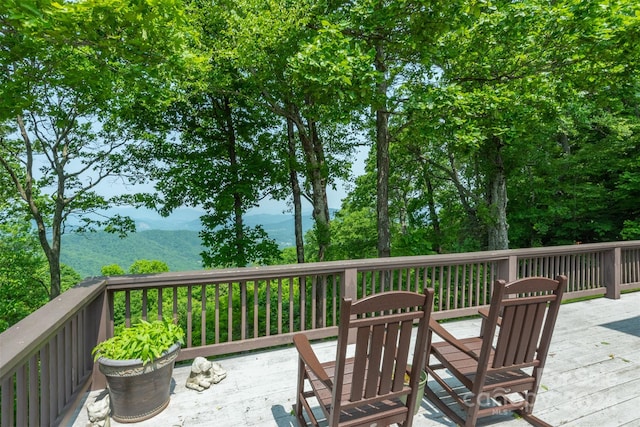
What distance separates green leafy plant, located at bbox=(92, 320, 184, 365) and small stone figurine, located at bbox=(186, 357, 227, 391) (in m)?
0.44

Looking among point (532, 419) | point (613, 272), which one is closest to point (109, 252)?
point (532, 419)

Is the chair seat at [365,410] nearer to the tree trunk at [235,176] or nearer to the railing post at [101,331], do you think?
the railing post at [101,331]

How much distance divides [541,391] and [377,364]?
6.01ft

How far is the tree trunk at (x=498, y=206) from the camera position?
32.4 feet

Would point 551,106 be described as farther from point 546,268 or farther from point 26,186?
point 26,186

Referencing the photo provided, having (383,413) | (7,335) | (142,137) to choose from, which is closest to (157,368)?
(7,335)

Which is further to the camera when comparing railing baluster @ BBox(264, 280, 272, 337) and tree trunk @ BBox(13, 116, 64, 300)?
tree trunk @ BBox(13, 116, 64, 300)

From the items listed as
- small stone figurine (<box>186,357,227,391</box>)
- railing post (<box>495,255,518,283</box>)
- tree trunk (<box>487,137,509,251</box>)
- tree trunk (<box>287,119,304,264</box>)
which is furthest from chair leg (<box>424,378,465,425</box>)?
tree trunk (<box>487,137,509,251</box>)

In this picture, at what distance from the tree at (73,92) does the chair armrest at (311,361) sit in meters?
2.85

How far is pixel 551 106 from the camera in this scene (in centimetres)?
705

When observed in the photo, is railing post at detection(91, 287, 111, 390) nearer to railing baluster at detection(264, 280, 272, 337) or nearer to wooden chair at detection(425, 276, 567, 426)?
railing baluster at detection(264, 280, 272, 337)

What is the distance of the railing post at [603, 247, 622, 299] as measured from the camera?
5062 mm

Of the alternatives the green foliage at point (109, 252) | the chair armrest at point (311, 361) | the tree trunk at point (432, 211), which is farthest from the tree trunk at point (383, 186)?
the green foliage at point (109, 252)

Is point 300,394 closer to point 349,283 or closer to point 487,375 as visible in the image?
point 487,375
